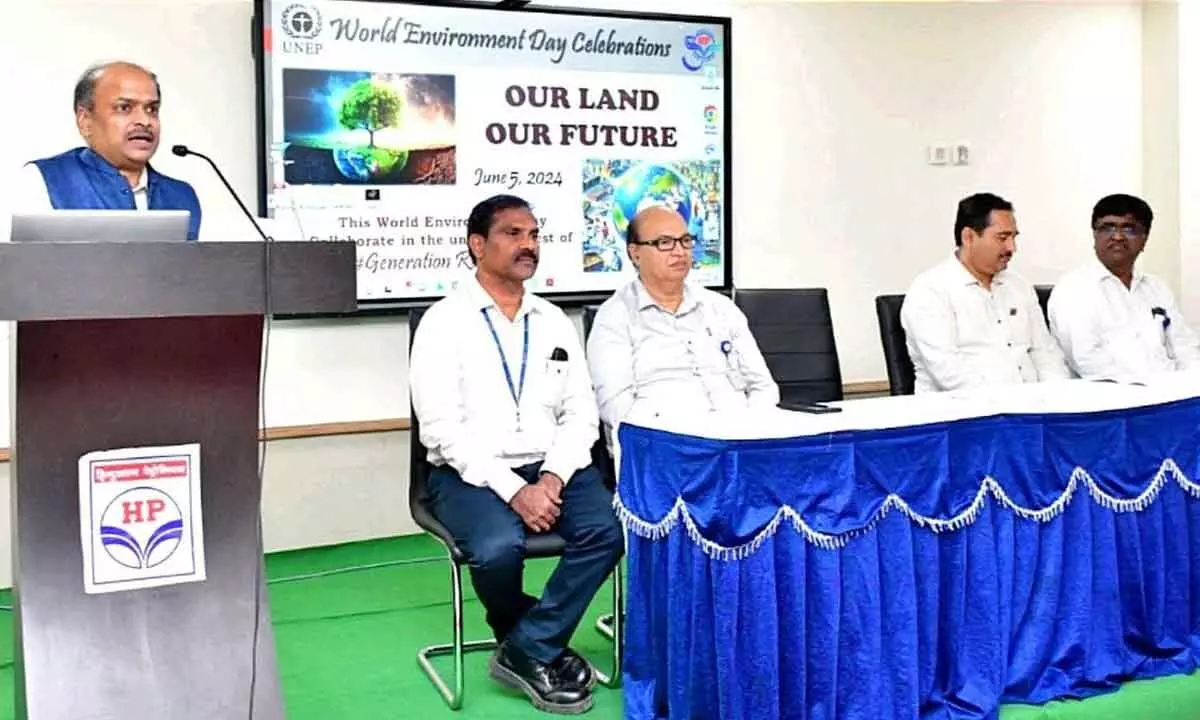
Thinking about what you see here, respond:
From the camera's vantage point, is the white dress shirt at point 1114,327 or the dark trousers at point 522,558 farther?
the white dress shirt at point 1114,327

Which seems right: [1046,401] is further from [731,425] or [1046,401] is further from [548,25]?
[548,25]

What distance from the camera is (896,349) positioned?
3.82 m

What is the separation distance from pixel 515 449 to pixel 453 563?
1.17 feet

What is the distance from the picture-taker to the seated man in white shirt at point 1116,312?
162 inches

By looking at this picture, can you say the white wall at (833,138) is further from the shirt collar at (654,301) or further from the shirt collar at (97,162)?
the shirt collar at (97,162)

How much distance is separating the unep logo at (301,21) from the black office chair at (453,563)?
1.43 metres

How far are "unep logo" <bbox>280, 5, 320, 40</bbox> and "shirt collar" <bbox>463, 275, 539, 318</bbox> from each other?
1425mm

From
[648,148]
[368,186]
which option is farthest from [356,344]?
[648,148]

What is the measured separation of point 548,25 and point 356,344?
1.33m

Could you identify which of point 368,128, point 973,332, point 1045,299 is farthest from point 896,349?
point 368,128

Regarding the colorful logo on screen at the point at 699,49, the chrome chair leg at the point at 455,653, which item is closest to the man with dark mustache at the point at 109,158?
the chrome chair leg at the point at 455,653

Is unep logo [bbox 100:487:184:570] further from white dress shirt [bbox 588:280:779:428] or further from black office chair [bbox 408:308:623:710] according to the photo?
white dress shirt [bbox 588:280:779:428]

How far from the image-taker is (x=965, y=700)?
259cm

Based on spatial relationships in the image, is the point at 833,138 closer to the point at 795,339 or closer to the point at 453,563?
the point at 795,339
